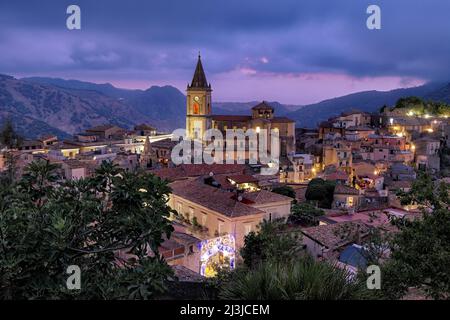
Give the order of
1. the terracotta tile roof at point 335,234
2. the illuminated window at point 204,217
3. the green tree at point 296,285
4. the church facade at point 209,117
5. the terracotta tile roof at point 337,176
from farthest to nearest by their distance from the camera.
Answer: the church facade at point 209,117 → the terracotta tile roof at point 337,176 → the illuminated window at point 204,217 → the terracotta tile roof at point 335,234 → the green tree at point 296,285

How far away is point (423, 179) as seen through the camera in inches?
364

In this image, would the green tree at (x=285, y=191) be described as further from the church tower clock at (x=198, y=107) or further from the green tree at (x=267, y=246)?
the church tower clock at (x=198, y=107)

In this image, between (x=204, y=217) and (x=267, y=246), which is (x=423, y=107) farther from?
(x=267, y=246)

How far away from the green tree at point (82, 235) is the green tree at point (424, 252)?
485 cm

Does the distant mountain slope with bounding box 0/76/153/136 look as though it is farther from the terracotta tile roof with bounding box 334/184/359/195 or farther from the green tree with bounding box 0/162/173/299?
the green tree with bounding box 0/162/173/299

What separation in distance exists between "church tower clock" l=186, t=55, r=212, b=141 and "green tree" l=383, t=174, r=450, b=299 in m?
57.4

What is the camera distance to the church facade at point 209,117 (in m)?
Answer: 61.3

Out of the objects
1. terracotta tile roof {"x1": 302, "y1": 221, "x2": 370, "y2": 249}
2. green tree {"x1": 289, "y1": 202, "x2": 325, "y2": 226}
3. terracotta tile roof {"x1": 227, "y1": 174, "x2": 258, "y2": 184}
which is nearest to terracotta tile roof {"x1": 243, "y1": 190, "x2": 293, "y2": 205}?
green tree {"x1": 289, "y1": 202, "x2": 325, "y2": 226}

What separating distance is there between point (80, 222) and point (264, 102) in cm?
6064

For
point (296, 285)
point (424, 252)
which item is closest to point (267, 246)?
point (424, 252)

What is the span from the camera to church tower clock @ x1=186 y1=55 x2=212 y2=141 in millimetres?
66250

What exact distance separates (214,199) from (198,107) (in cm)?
4308

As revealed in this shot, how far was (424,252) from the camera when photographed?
28.1 feet

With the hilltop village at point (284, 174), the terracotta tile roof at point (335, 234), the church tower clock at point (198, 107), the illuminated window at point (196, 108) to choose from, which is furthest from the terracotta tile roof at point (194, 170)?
the illuminated window at point (196, 108)
